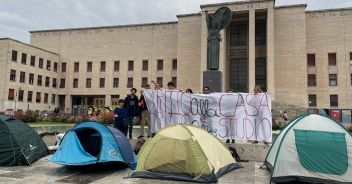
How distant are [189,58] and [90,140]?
121ft

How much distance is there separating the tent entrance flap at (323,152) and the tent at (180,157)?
198 cm

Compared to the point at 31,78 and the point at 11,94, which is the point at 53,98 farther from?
the point at 11,94

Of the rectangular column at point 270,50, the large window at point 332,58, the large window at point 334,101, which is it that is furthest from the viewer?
the large window at point 332,58

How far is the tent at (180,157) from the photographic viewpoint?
295 inches

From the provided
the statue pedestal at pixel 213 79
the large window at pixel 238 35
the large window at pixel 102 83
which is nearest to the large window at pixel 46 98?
the large window at pixel 102 83

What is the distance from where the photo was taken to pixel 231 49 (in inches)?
1820

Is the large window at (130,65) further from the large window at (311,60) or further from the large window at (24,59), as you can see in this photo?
the large window at (311,60)

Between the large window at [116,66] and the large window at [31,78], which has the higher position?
the large window at [116,66]

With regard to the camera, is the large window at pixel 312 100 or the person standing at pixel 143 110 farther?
the large window at pixel 312 100

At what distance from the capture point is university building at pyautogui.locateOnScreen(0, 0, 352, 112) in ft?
136

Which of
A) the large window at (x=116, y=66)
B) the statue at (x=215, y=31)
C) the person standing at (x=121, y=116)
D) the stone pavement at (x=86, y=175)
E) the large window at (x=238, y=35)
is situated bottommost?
the stone pavement at (x=86, y=175)

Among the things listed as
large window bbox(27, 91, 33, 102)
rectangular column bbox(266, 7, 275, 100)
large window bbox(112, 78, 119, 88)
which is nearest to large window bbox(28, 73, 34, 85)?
large window bbox(27, 91, 33, 102)

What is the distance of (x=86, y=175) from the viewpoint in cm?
823

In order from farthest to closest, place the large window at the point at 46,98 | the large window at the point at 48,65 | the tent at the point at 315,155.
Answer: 1. the large window at the point at 46,98
2. the large window at the point at 48,65
3. the tent at the point at 315,155
